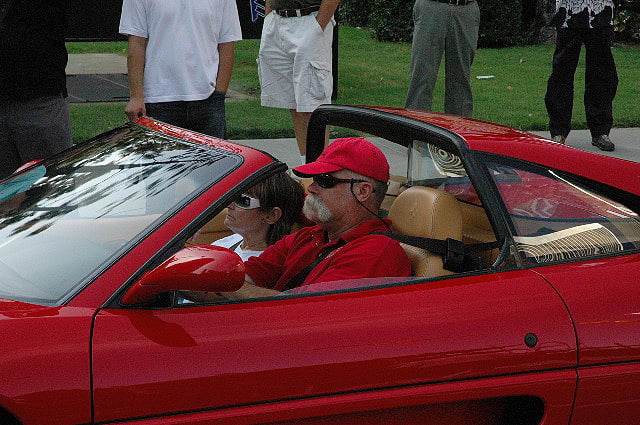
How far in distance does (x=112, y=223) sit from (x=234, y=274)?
483mm

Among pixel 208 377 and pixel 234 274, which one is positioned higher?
pixel 234 274

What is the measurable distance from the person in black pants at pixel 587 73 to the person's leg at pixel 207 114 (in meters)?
3.91

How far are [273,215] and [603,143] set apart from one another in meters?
5.30

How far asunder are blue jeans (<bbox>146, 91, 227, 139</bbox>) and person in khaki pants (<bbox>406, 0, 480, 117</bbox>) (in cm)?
260

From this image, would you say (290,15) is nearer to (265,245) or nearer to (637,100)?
(265,245)

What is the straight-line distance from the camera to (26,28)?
4.30 meters

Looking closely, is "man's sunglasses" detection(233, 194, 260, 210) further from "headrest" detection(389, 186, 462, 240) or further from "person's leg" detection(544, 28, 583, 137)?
"person's leg" detection(544, 28, 583, 137)

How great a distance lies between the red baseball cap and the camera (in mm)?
3078

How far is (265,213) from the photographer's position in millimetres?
3438

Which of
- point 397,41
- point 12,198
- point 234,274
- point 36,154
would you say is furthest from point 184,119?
point 397,41

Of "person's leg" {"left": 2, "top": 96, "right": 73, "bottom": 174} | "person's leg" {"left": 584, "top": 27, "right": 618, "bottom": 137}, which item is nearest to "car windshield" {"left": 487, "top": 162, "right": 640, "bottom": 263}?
"person's leg" {"left": 2, "top": 96, "right": 73, "bottom": 174}

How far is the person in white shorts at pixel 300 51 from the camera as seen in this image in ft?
19.4

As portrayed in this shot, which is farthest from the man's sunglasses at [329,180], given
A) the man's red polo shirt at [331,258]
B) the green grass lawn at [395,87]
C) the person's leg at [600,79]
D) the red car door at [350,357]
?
the person's leg at [600,79]

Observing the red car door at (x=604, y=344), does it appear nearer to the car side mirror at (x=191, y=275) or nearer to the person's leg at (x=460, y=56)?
the car side mirror at (x=191, y=275)
